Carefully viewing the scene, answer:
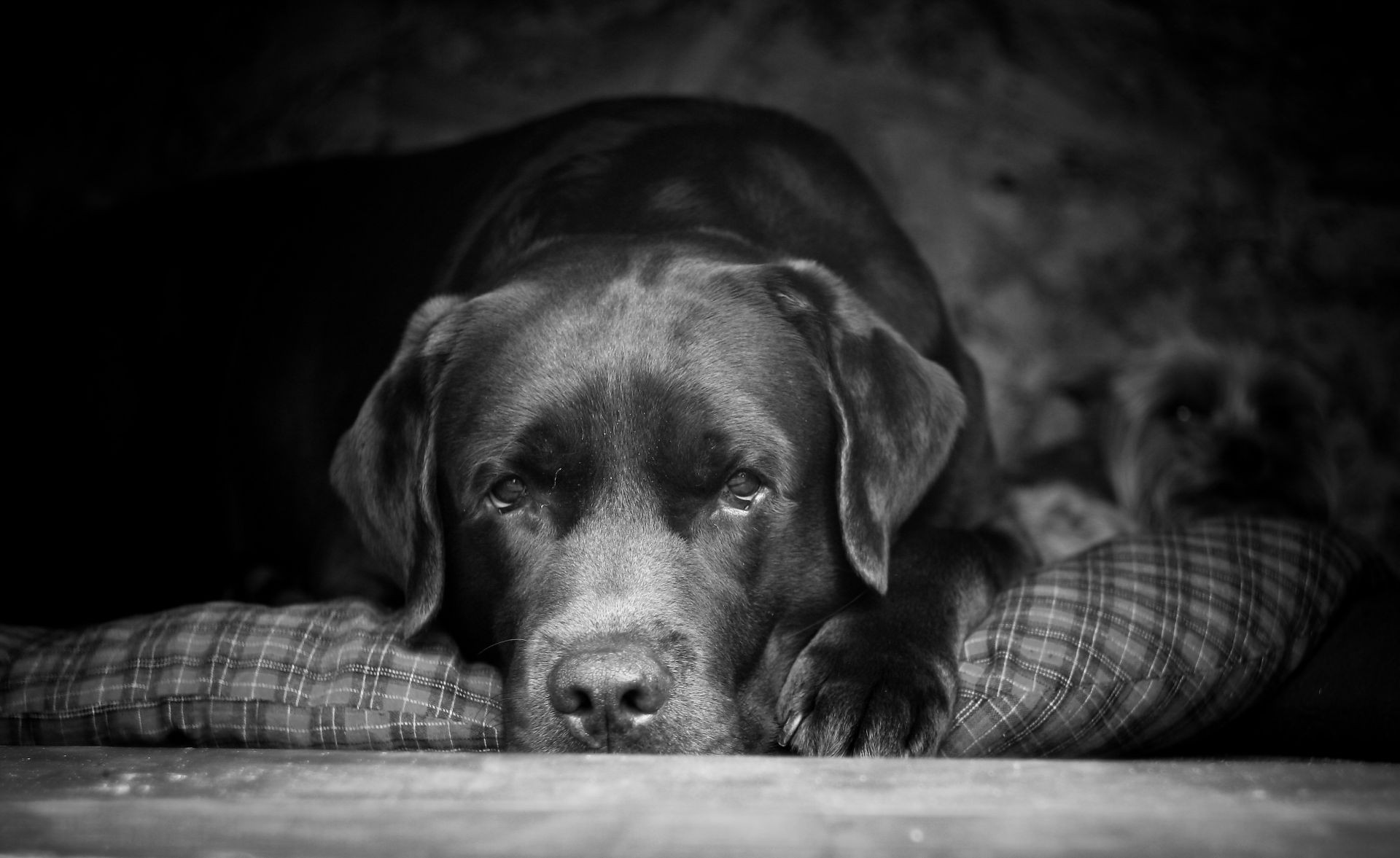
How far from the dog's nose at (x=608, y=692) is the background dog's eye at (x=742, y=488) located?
35 cm

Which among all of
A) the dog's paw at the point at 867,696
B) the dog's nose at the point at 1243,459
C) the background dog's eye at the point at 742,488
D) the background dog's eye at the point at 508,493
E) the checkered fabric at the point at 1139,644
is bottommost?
the dog's nose at the point at 1243,459

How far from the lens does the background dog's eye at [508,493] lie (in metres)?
1.84

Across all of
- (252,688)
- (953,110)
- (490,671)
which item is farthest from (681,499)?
(953,110)

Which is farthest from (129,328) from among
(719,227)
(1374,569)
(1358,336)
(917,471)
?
(1358,336)

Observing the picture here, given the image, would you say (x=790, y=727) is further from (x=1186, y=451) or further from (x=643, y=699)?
(x=1186, y=451)

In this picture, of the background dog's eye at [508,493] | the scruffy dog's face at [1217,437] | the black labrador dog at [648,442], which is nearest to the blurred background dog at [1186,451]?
the scruffy dog's face at [1217,437]

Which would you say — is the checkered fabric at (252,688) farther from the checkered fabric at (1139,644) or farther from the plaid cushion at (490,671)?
the checkered fabric at (1139,644)

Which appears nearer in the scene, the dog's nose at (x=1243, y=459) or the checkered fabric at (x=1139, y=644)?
the checkered fabric at (x=1139, y=644)

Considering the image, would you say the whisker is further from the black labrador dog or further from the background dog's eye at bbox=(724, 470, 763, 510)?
the background dog's eye at bbox=(724, 470, 763, 510)

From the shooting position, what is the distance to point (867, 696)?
5.28 ft

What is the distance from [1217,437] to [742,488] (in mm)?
2192

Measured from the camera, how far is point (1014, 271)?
9.88ft

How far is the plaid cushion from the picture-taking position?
168 centimetres

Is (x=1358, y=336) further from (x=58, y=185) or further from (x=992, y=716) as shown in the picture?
(x=58, y=185)
